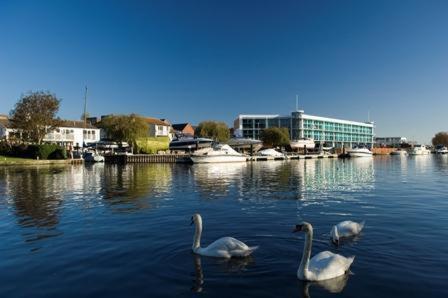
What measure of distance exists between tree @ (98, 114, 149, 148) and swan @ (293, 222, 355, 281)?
298 feet

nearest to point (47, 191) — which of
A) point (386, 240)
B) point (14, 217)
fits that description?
point (14, 217)

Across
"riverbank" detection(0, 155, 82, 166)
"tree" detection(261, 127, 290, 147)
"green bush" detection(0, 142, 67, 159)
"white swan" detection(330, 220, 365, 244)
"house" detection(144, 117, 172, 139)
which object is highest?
"house" detection(144, 117, 172, 139)

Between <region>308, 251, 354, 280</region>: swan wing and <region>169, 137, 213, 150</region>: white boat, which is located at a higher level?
<region>169, 137, 213, 150</region>: white boat

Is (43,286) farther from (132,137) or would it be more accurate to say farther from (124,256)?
(132,137)

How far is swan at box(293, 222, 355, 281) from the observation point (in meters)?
10.5

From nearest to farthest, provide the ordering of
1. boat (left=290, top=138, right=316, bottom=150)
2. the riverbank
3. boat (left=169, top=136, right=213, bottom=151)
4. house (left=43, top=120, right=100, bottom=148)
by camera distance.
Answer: the riverbank
boat (left=169, top=136, right=213, bottom=151)
house (left=43, top=120, right=100, bottom=148)
boat (left=290, top=138, right=316, bottom=150)

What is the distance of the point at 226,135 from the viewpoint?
427ft

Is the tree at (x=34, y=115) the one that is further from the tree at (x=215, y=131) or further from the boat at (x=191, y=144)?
the tree at (x=215, y=131)

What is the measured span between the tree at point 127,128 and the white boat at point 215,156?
22.5 metres

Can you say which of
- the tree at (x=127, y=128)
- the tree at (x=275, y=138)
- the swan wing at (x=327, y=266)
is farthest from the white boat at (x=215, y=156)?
the swan wing at (x=327, y=266)

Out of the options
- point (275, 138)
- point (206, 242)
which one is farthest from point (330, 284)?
point (275, 138)

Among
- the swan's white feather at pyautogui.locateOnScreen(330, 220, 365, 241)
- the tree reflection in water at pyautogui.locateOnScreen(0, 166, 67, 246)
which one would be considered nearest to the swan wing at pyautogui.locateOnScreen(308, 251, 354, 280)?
the swan's white feather at pyautogui.locateOnScreen(330, 220, 365, 241)

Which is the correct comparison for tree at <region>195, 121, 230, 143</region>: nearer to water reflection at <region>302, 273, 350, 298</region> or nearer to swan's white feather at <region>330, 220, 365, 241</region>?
swan's white feather at <region>330, 220, 365, 241</region>

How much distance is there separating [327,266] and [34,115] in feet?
271
